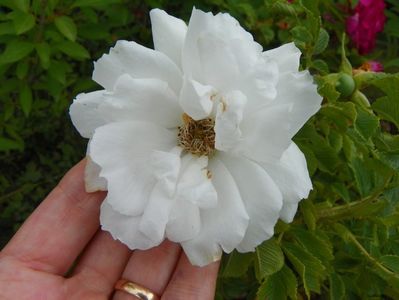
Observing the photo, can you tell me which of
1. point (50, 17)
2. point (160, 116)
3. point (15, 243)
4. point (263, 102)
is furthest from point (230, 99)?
point (50, 17)

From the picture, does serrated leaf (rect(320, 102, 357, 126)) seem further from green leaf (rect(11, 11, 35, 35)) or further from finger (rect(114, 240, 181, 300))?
green leaf (rect(11, 11, 35, 35))

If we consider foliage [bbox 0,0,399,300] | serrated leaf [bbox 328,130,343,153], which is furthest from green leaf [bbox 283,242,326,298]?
serrated leaf [bbox 328,130,343,153]

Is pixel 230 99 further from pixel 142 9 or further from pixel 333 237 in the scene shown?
pixel 142 9

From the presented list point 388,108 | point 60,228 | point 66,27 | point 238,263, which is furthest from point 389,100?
point 66,27

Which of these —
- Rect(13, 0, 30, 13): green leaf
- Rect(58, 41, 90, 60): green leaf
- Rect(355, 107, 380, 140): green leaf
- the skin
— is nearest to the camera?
Rect(355, 107, 380, 140): green leaf

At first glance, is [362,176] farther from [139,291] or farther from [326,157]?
[139,291]

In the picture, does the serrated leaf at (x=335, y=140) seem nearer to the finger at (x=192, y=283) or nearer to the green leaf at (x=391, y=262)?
the green leaf at (x=391, y=262)
